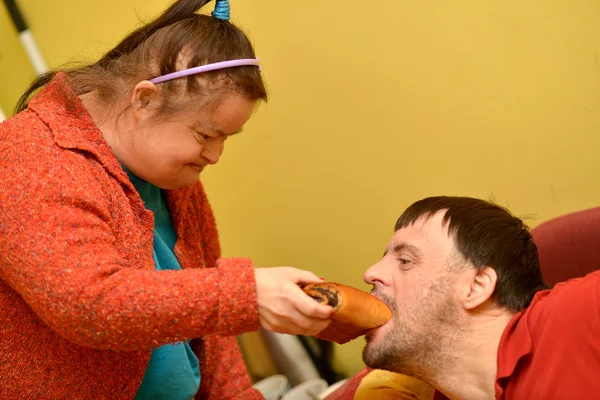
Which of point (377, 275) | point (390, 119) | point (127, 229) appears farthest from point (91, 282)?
point (390, 119)

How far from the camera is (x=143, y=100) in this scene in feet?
3.81

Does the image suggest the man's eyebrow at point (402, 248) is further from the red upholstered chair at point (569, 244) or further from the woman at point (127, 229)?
the red upholstered chair at point (569, 244)

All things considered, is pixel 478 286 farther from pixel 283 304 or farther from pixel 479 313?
pixel 283 304

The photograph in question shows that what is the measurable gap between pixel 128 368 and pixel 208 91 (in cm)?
55

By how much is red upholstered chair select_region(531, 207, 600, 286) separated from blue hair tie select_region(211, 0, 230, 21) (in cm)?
93

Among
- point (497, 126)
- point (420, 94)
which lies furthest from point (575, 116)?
point (420, 94)

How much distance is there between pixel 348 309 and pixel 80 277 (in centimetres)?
45

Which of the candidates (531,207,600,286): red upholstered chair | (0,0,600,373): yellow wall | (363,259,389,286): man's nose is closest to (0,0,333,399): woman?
(363,259,389,286): man's nose

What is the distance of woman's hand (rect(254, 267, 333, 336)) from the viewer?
3.14 feet

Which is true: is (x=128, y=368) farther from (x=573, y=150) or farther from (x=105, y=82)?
(x=573, y=150)

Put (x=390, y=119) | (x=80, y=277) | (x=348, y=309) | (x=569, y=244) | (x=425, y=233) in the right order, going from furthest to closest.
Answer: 1. (x=390, y=119)
2. (x=569, y=244)
3. (x=425, y=233)
4. (x=348, y=309)
5. (x=80, y=277)

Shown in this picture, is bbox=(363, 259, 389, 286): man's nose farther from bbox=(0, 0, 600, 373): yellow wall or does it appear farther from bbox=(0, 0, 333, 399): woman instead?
bbox=(0, 0, 600, 373): yellow wall

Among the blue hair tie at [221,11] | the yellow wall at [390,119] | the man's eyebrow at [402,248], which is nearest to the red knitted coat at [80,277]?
the blue hair tie at [221,11]

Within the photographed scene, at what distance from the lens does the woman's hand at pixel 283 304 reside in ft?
3.14
